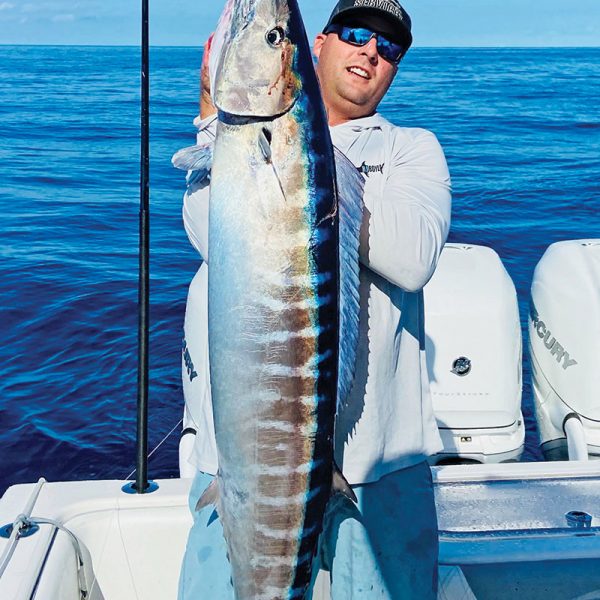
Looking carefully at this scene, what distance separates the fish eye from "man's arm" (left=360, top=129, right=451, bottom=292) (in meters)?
0.44

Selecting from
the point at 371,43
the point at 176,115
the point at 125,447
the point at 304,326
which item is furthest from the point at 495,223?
the point at 176,115

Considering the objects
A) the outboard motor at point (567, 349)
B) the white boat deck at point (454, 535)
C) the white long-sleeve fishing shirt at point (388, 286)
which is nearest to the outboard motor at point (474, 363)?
the outboard motor at point (567, 349)

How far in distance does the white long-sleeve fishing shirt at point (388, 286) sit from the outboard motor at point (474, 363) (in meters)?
1.74

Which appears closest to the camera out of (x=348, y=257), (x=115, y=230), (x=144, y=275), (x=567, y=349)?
(x=348, y=257)

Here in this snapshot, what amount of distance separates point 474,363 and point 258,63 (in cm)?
280

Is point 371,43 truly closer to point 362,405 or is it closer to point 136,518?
point 362,405

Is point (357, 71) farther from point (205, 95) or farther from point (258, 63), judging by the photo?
point (258, 63)

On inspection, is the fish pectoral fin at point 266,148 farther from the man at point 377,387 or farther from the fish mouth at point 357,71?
the fish mouth at point 357,71

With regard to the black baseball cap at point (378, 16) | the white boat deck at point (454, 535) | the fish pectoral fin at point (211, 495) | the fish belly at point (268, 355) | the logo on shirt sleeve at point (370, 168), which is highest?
the black baseball cap at point (378, 16)

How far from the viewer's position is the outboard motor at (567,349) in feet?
13.0

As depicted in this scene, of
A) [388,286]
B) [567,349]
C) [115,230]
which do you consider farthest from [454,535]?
[115,230]

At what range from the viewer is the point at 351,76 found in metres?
2.17

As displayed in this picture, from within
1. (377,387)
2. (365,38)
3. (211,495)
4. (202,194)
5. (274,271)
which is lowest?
(211,495)

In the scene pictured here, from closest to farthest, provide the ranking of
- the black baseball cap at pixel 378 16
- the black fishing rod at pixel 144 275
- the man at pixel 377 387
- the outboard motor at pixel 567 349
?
1. the man at pixel 377 387
2. the black baseball cap at pixel 378 16
3. the black fishing rod at pixel 144 275
4. the outboard motor at pixel 567 349
